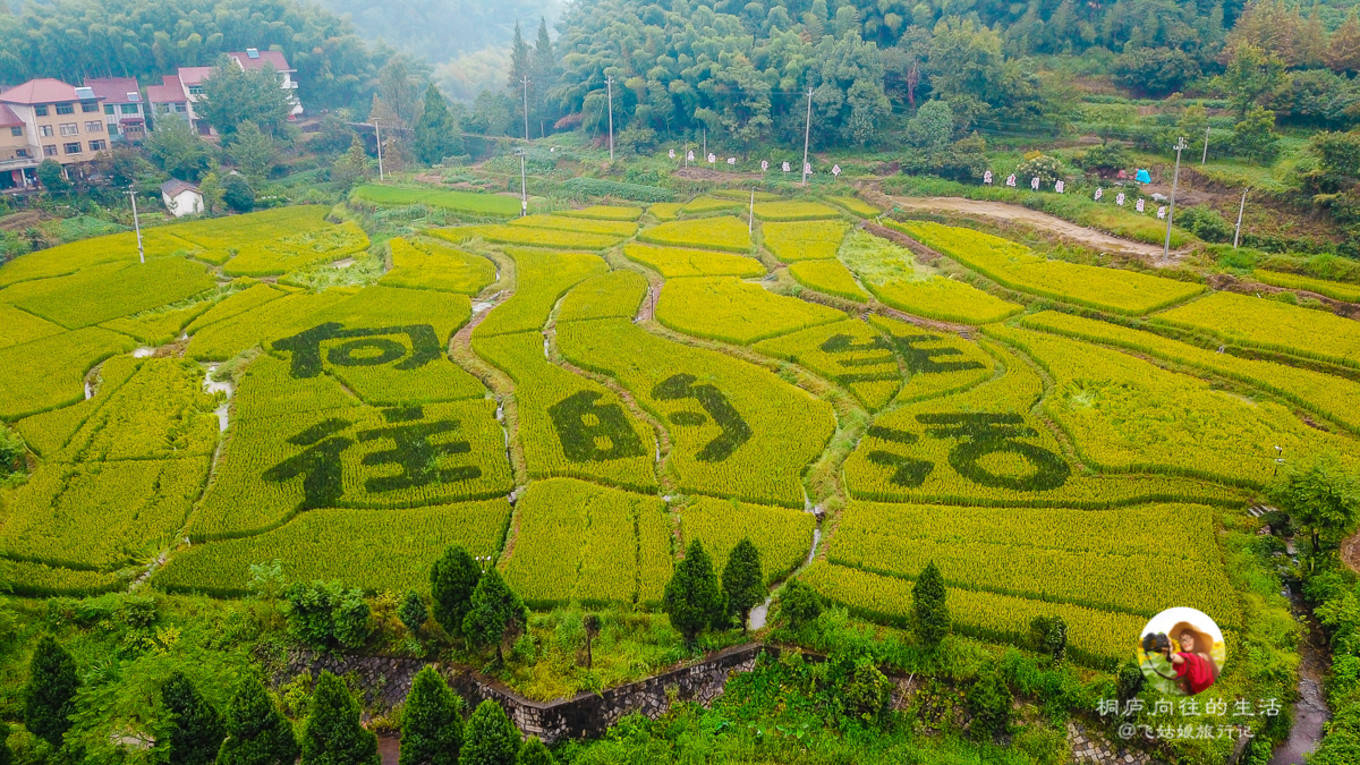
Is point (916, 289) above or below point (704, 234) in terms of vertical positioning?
below

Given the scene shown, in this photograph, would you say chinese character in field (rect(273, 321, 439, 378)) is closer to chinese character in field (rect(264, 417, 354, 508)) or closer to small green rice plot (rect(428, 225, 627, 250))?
chinese character in field (rect(264, 417, 354, 508))

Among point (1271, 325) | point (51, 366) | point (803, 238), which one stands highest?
point (803, 238)

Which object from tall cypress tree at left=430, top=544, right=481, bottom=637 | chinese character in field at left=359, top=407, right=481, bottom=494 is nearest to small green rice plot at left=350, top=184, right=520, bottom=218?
chinese character in field at left=359, top=407, right=481, bottom=494

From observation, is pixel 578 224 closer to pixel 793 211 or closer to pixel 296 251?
pixel 793 211

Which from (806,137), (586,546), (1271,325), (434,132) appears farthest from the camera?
(434,132)

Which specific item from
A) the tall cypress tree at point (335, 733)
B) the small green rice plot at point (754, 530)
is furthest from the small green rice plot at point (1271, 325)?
the tall cypress tree at point (335, 733)

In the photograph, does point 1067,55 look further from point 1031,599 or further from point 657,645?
point 657,645

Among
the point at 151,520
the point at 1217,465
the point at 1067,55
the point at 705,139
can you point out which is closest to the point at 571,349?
the point at 151,520

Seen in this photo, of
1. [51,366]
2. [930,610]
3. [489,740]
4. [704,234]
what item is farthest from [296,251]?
[930,610]
